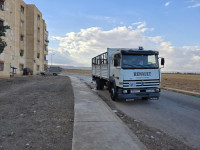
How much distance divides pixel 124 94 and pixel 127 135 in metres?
4.24

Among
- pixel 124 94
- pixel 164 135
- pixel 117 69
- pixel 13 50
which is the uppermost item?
pixel 13 50

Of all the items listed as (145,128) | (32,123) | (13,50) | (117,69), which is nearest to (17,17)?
(13,50)

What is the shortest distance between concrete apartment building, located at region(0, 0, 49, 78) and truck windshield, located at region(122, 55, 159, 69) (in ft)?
72.4

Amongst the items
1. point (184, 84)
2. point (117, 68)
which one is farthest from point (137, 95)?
point (184, 84)

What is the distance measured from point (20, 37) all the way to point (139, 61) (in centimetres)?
3193

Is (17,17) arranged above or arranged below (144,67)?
above

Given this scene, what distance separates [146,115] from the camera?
6672 mm

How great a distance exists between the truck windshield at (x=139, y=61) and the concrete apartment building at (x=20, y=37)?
72.4 ft

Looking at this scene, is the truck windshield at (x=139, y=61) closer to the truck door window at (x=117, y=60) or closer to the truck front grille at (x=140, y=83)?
the truck door window at (x=117, y=60)

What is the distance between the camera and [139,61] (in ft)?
28.1

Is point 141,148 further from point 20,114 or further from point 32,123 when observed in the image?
point 20,114

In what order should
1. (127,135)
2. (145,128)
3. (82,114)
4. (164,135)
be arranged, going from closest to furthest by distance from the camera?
1. (127,135)
2. (164,135)
3. (145,128)
4. (82,114)

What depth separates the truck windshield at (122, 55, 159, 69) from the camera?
8.37 meters

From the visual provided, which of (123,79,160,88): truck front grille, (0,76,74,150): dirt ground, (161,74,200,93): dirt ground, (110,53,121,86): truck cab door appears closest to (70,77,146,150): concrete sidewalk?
(0,76,74,150): dirt ground
